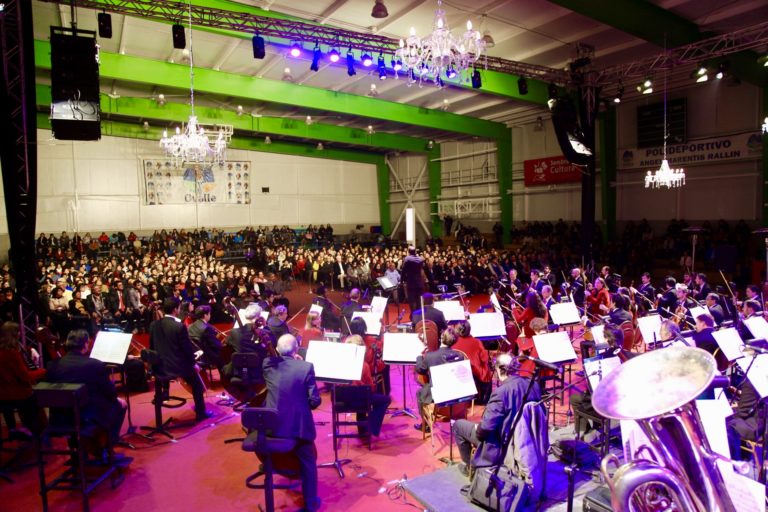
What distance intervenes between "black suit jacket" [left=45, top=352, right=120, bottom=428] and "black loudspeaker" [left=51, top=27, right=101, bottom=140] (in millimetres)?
3848

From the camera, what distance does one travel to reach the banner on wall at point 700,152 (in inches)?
513

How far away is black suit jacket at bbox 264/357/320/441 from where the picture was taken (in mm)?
3828

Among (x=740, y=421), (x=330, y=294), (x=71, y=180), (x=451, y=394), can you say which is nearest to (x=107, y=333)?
(x=451, y=394)

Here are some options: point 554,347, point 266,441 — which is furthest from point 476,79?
point 266,441

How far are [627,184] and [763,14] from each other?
23.8ft

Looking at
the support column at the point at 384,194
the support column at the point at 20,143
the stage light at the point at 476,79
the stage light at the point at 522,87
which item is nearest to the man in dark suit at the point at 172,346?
the support column at the point at 20,143

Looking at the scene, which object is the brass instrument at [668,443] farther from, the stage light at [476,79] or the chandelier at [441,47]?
the stage light at [476,79]

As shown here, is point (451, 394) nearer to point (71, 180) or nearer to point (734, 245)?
point (734, 245)

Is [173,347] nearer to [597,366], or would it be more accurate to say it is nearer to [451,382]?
[451,382]

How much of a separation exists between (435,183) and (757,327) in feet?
59.9

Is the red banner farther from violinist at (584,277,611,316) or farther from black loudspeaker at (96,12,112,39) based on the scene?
black loudspeaker at (96,12,112,39)

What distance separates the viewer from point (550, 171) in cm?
1827

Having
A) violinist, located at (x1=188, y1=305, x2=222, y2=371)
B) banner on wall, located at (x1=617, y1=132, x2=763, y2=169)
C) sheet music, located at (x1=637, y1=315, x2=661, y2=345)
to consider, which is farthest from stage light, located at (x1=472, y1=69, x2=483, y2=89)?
banner on wall, located at (x1=617, y1=132, x2=763, y2=169)

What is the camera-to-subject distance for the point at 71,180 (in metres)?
19.0
